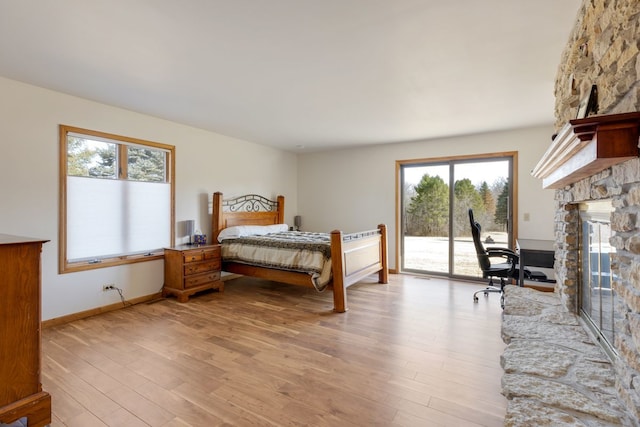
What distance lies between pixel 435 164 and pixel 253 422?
4844mm

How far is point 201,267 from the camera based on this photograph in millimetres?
4230

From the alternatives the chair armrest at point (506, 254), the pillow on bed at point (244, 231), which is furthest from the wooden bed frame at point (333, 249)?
the chair armrest at point (506, 254)

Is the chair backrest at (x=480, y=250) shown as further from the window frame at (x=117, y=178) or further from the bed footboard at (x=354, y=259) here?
the window frame at (x=117, y=178)

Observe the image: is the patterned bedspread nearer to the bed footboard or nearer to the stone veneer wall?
the bed footboard

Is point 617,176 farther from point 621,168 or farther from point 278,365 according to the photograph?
point 278,365

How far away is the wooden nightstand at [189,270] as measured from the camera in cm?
400

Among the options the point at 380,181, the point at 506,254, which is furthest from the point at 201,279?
the point at 506,254

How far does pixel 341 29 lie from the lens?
6.72ft

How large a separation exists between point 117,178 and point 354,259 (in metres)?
3.26

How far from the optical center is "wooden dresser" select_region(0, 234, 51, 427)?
5.29ft

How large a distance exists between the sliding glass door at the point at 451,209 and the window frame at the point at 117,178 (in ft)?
12.9

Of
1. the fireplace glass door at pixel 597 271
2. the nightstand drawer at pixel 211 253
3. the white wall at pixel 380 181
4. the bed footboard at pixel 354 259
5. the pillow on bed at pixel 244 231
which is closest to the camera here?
the fireplace glass door at pixel 597 271

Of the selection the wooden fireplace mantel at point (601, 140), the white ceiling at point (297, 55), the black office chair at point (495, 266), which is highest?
the white ceiling at point (297, 55)

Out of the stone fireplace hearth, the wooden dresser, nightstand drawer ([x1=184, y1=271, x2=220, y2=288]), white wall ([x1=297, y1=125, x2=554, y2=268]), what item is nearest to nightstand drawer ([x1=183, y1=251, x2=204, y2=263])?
nightstand drawer ([x1=184, y1=271, x2=220, y2=288])
